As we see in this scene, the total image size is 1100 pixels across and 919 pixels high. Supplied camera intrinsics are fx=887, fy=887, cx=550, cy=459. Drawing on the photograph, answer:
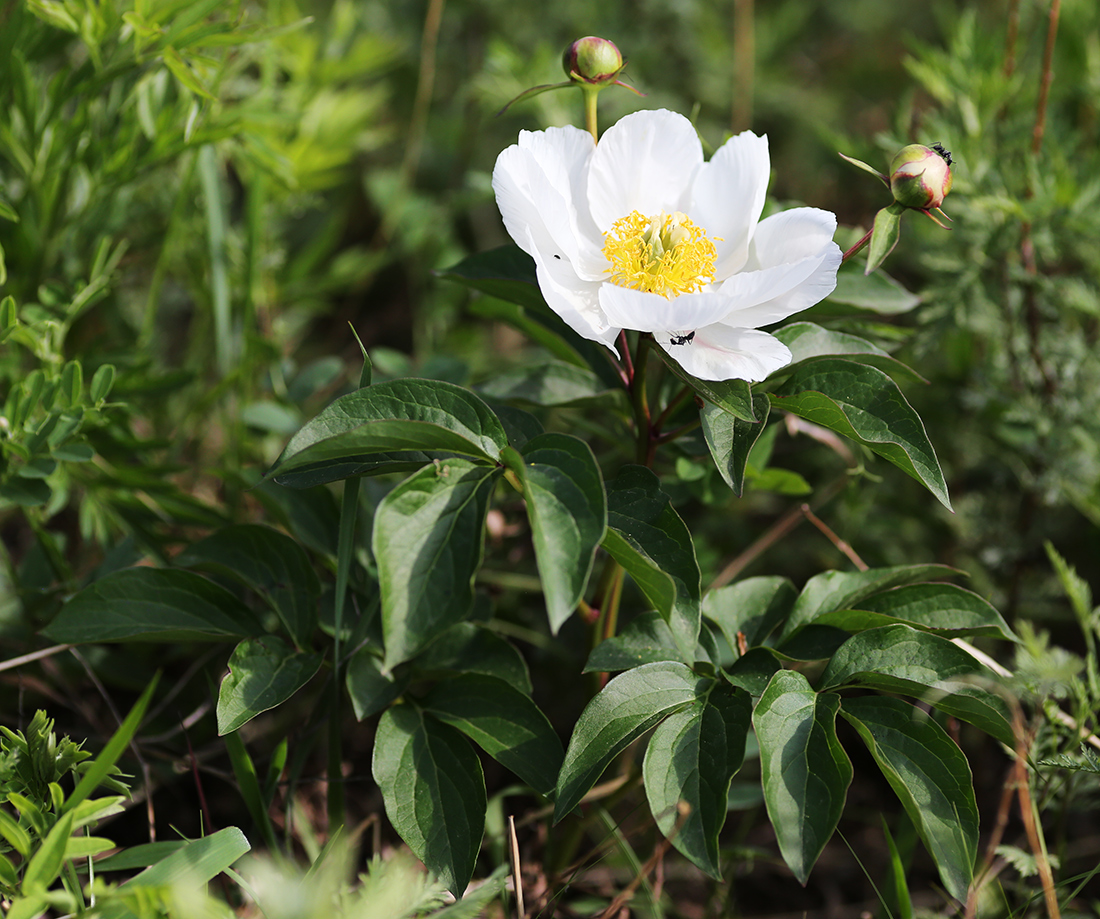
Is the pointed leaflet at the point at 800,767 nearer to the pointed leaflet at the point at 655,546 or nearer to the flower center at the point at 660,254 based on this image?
the pointed leaflet at the point at 655,546

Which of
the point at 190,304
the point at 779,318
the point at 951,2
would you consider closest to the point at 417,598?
the point at 779,318

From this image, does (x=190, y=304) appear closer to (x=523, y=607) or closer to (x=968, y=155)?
(x=523, y=607)

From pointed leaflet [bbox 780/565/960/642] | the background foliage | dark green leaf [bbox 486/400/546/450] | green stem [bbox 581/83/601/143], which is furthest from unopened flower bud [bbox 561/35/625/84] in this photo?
pointed leaflet [bbox 780/565/960/642]

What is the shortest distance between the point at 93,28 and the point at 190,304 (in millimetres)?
1141

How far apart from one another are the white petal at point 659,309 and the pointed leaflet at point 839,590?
0.38 meters

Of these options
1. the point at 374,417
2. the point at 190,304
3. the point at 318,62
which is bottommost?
the point at 190,304

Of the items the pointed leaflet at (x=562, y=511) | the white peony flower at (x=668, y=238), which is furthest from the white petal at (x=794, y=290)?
the pointed leaflet at (x=562, y=511)

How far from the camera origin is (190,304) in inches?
92.8

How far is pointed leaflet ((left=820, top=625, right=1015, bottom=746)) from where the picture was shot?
0.92 meters

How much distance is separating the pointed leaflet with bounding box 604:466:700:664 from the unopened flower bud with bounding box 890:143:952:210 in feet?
1.31

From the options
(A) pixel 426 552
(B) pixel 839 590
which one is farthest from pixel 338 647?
(B) pixel 839 590

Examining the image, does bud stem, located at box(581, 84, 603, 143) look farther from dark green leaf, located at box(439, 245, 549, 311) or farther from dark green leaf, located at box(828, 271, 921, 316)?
dark green leaf, located at box(828, 271, 921, 316)

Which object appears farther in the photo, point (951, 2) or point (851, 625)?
point (951, 2)

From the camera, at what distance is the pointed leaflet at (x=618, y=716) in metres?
0.89
